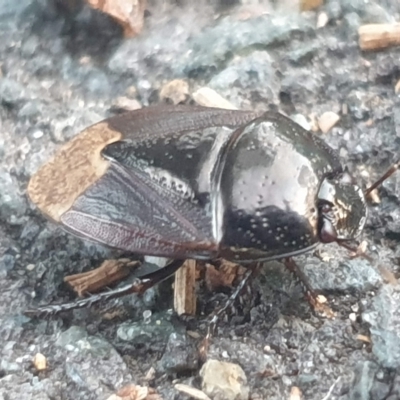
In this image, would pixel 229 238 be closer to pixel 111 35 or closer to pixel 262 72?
pixel 262 72

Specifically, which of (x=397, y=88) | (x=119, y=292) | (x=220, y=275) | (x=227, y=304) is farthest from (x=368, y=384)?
(x=397, y=88)

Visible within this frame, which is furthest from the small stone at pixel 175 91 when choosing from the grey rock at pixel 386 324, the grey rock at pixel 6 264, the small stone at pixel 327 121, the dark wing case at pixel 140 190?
the grey rock at pixel 386 324

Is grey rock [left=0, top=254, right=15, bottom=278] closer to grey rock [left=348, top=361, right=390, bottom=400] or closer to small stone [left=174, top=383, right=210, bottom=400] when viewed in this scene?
small stone [left=174, top=383, right=210, bottom=400]

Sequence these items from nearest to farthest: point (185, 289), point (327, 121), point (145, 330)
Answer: point (145, 330), point (185, 289), point (327, 121)

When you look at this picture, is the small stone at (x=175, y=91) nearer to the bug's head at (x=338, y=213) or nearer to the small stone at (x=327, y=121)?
the small stone at (x=327, y=121)

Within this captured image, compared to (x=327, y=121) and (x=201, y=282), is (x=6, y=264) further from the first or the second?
(x=327, y=121)
